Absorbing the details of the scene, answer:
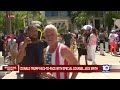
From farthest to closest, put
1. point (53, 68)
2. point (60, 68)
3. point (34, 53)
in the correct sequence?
1. point (34, 53)
2. point (53, 68)
3. point (60, 68)

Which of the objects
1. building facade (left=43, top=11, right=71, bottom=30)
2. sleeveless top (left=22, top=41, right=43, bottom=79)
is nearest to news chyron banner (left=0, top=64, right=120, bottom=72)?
sleeveless top (left=22, top=41, right=43, bottom=79)

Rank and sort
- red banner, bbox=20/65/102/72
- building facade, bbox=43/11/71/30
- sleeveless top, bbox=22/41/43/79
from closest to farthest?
red banner, bbox=20/65/102/72
sleeveless top, bbox=22/41/43/79
building facade, bbox=43/11/71/30

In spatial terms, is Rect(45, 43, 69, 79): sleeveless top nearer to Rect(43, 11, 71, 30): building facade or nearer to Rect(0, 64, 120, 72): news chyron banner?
Rect(0, 64, 120, 72): news chyron banner

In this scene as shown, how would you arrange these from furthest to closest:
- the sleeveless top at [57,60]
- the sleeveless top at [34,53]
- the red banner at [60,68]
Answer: the sleeveless top at [34,53]
the red banner at [60,68]
the sleeveless top at [57,60]


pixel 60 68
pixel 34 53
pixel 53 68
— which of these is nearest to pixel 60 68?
pixel 60 68

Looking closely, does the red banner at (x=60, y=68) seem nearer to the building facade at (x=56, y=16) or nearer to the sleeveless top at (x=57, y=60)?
the sleeveless top at (x=57, y=60)

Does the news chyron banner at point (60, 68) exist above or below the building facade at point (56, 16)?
below

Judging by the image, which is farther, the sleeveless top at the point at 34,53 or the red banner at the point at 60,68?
the sleeveless top at the point at 34,53

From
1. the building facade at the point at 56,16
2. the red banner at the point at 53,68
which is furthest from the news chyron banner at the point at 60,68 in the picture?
the building facade at the point at 56,16

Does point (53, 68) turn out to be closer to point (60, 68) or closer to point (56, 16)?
point (60, 68)

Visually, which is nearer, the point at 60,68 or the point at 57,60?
the point at 57,60
